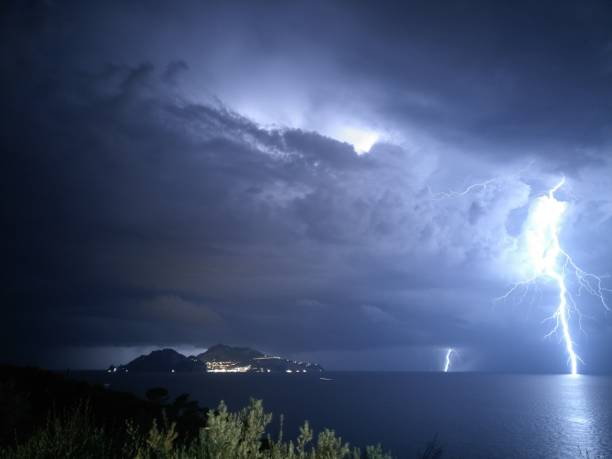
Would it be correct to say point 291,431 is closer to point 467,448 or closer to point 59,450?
point 467,448

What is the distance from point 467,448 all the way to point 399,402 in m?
72.9

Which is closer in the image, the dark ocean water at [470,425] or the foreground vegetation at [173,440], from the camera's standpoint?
the foreground vegetation at [173,440]

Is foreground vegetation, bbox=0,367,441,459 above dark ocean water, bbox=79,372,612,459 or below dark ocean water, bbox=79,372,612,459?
above

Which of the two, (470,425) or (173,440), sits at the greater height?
(173,440)

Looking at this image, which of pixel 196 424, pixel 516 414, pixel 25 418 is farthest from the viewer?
pixel 516 414

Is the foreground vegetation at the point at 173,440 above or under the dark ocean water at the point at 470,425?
above

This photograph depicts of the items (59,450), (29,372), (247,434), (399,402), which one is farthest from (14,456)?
(399,402)

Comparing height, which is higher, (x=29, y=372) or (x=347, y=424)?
(x=29, y=372)

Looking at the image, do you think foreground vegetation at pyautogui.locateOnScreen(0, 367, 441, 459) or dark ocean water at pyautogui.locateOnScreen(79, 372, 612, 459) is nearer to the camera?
foreground vegetation at pyautogui.locateOnScreen(0, 367, 441, 459)

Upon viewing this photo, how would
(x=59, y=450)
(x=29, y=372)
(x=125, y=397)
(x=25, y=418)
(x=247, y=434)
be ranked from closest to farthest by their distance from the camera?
(x=247, y=434) < (x=59, y=450) < (x=25, y=418) < (x=125, y=397) < (x=29, y=372)

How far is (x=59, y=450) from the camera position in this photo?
21.4 ft

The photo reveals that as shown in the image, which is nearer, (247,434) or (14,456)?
(247,434)

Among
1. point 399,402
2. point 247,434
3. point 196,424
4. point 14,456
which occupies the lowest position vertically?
point 399,402

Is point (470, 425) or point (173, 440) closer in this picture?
point (173, 440)
